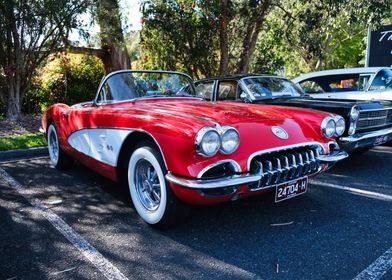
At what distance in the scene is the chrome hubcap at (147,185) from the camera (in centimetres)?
318

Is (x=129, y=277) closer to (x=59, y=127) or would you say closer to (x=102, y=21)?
(x=59, y=127)

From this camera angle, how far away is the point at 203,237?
296 centimetres

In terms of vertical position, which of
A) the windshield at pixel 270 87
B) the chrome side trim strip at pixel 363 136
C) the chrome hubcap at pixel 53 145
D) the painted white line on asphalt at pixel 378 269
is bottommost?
the painted white line on asphalt at pixel 378 269

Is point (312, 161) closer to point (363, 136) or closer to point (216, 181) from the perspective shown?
point (216, 181)

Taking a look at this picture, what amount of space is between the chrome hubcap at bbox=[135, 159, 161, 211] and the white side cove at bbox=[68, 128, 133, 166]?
300 millimetres

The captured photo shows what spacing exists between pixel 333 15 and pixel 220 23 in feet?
10.6

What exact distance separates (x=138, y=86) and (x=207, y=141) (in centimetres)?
178

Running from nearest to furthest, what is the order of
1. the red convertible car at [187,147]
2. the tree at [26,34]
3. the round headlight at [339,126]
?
the red convertible car at [187,147] → the round headlight at [339,126] → the tree at [26,34]

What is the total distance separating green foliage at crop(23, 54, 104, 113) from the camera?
38.5 feet

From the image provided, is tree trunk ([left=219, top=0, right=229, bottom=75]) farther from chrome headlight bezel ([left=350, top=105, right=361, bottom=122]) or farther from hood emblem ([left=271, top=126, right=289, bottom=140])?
hood emblem ([left=271, top=126, right=289, bottom=140])

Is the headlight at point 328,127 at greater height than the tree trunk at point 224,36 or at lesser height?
lesser

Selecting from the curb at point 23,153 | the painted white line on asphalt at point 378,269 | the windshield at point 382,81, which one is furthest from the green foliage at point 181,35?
the painted white line on asphalt at point 378,269

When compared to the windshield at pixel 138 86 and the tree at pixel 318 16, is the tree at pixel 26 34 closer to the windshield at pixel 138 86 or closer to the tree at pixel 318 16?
the windshield at pixel 138 86

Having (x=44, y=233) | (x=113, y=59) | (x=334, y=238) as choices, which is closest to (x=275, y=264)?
(x=334, y=238)
